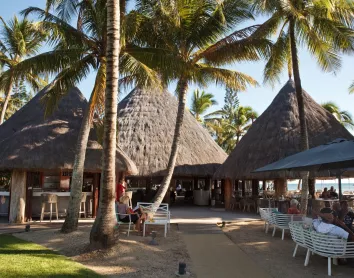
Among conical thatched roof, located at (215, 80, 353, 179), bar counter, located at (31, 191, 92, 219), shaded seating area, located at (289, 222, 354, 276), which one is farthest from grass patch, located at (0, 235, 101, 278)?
conical thatched roof, located at (215, 80, 353, 179)

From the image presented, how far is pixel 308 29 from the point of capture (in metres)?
10.6

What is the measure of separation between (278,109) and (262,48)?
23.3 ft

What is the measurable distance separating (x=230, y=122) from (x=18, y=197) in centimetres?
2821

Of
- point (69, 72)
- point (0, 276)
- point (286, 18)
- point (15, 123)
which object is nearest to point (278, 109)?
point (286, 18)

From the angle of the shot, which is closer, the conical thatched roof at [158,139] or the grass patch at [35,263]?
the grass patch at [35,263]

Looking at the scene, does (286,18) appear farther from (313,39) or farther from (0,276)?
(0,276)

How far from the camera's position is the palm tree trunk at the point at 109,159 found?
22.3 ft

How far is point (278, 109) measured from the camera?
694 inches

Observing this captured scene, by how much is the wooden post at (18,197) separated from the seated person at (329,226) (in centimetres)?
945

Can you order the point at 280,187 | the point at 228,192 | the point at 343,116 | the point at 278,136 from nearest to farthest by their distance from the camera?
the point at 280,187 → the point at 278,136 → the point at 228,192 → the point at 343,116

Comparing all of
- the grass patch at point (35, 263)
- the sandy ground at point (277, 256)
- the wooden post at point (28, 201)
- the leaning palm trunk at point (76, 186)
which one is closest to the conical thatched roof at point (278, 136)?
the sandy ground at point (277, 256)

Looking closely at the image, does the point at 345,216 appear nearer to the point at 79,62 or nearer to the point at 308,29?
the point at 308,29

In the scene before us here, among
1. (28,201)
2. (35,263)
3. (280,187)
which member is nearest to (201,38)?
(280,187)

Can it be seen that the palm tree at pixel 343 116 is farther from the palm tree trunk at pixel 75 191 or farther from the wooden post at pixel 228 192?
the palm tree trunk at pixel 75 191
